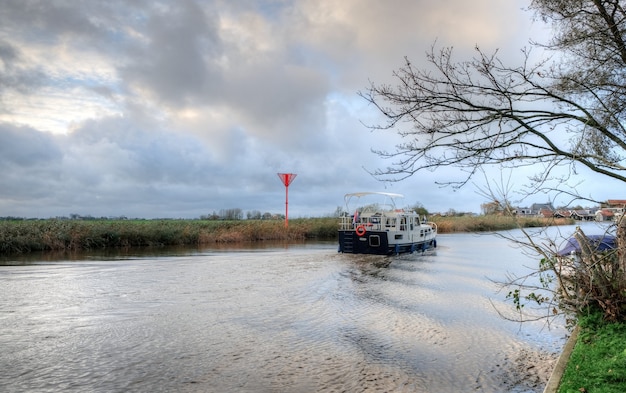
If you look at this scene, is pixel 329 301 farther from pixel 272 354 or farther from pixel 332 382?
pixel 332 382

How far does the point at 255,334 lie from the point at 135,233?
22.5 metres

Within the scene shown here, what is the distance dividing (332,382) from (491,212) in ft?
11.4

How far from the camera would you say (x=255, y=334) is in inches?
336

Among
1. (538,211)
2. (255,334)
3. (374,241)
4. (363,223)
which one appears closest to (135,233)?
(363,223)

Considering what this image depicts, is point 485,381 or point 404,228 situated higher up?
point 404,228

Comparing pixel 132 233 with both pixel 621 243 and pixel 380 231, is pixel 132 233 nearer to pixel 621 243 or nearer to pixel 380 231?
pixel 380 231

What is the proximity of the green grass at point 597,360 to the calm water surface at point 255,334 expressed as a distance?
806mm

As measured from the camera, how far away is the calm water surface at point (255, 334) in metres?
6.23

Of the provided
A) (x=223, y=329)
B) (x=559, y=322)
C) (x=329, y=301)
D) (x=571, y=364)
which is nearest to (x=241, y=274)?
(x=329, y=301)

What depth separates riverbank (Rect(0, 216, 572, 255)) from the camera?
78.3 ft

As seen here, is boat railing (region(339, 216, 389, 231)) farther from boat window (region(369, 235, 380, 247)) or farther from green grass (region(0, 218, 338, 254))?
green grass (region(0, 218, 338, 254))

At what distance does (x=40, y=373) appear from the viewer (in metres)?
6.36

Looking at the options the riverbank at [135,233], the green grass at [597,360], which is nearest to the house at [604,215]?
the green grass at [597,360]

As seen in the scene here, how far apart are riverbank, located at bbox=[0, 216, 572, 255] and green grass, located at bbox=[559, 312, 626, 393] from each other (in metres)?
14.5
